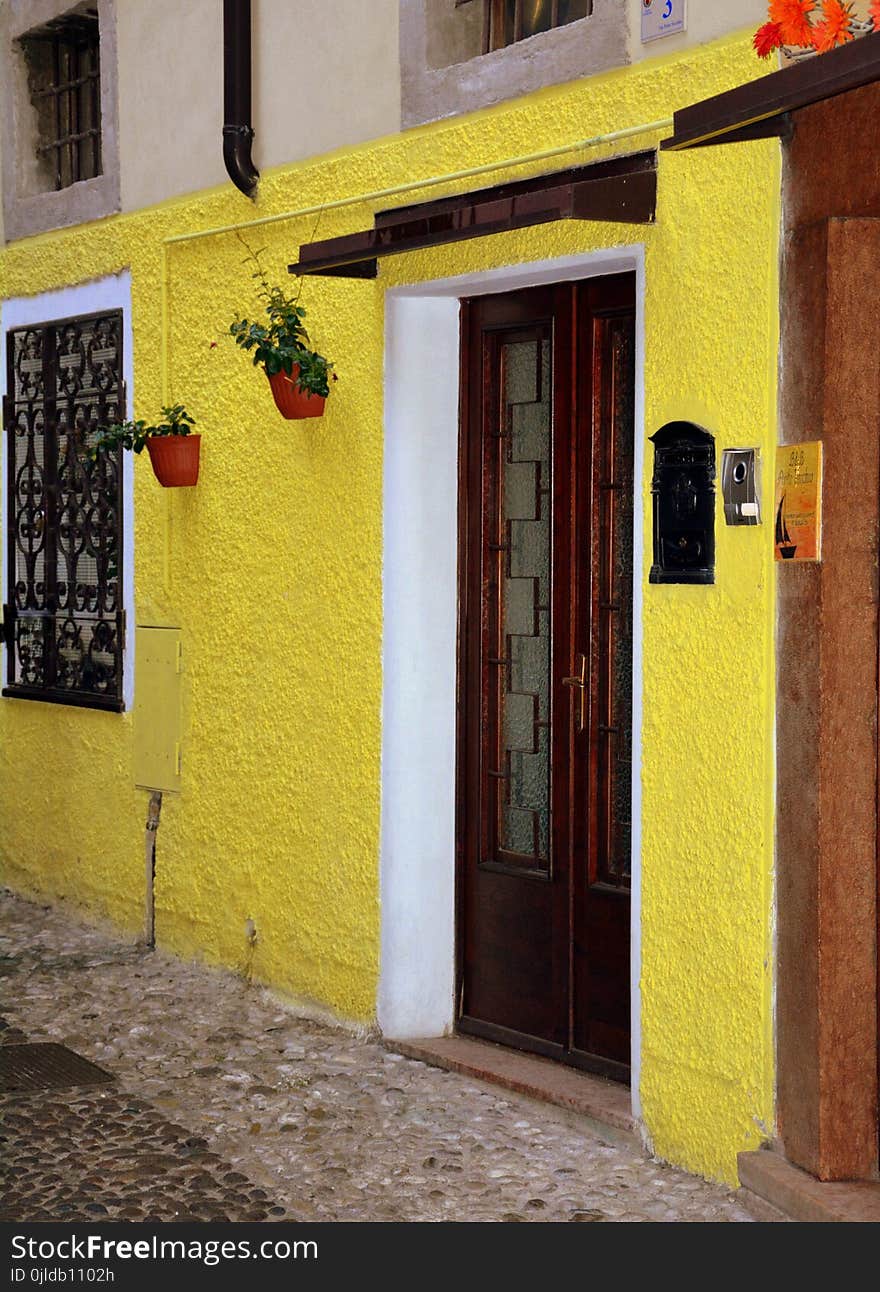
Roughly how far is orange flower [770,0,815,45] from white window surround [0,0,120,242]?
422 centimetres

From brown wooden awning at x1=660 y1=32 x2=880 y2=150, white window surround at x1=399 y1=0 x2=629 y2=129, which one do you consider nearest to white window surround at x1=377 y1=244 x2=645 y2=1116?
white window surround at x1=399 y1=0 x2=629 y2=129

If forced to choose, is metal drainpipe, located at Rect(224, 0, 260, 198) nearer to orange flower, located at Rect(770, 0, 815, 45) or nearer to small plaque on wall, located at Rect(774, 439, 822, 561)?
small plaque on wall, located at Rect(774, 439, 822, 561)

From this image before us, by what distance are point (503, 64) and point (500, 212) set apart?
30.1 inches

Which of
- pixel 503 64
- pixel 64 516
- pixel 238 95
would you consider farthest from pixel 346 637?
pixel 64 516

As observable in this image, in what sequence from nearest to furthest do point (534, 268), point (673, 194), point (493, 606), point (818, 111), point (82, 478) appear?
point (818, 111) → point (673, 194) → point (534, 268) → point (493, 606) → point (82, 478)

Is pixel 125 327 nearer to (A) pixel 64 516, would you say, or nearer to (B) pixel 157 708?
(A) pixel 64 516

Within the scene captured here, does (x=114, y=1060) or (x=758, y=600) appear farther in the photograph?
(x=114, y=1060)

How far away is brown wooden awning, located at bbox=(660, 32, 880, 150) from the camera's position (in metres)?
3.63

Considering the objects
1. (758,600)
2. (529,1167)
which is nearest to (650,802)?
(758,600)

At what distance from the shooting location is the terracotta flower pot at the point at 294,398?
6.11 meters

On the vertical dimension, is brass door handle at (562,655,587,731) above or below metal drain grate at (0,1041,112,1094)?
above

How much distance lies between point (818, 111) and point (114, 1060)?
3663 millimetres

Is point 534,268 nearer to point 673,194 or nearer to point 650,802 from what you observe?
point 673,194
